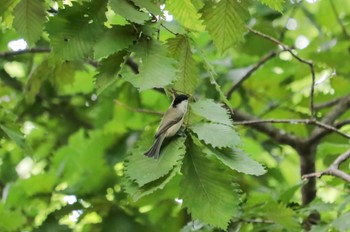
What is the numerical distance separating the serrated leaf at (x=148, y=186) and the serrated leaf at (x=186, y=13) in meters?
0.24

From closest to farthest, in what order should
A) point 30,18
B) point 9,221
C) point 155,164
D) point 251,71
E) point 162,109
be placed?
point 155,164 < point 30,18 < point 9,221 < point 251,71 < point 162,109

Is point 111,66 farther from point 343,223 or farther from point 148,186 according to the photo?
point 343,223

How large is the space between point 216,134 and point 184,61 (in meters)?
0.16

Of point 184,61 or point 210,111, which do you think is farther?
point 184,61

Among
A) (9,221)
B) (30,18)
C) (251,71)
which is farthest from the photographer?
(251,71)

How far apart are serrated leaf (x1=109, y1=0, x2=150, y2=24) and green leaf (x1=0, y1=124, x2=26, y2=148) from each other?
1.25 feet

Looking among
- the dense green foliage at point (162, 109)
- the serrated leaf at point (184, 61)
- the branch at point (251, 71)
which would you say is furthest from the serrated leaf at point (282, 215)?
the branch at point (251, 71)

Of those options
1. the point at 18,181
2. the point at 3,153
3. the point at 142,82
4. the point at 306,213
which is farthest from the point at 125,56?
the point at 3,153

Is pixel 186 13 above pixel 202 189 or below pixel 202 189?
above

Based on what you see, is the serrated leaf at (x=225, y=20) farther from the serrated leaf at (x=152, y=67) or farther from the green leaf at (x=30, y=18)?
the green leaf at (x=30, y=18)

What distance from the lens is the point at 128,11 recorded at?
798 millimetres

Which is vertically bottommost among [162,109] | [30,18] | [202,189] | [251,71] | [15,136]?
[162,109]

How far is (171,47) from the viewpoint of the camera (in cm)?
92

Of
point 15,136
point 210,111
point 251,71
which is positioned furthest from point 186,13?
point 251,71
